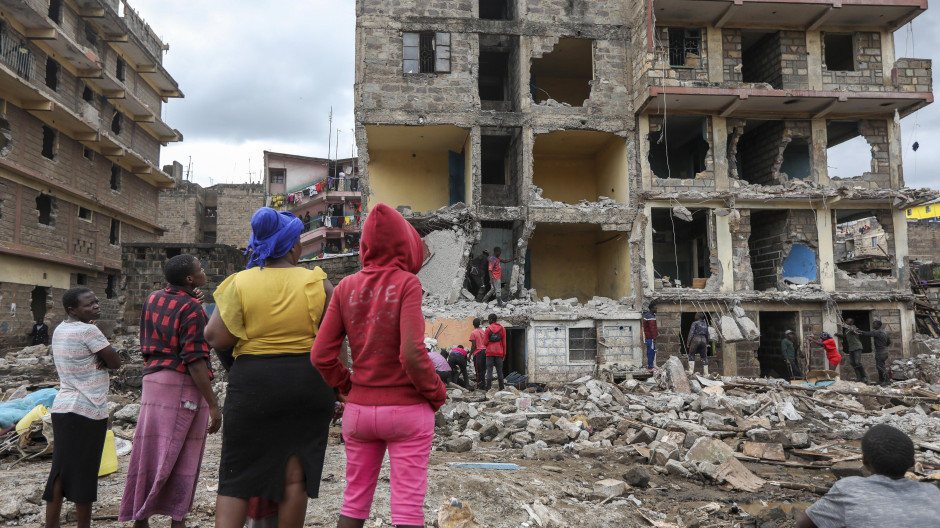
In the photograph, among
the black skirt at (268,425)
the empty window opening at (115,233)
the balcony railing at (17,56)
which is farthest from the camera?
the empty window opening at (115,233)

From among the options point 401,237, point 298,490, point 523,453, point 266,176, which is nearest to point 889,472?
point 401,237

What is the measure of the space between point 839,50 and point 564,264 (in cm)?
1196

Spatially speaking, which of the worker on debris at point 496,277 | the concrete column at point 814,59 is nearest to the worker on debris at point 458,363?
the worker on debris at point 496,277

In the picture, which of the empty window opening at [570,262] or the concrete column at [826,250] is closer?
the concrete column at [826,250]

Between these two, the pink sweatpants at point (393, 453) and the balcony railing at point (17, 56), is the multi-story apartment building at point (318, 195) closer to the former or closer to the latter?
the balcony railing at point (17, 56)

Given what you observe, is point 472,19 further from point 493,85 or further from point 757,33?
point 757,33

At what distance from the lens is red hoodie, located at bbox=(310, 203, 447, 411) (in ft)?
8.06

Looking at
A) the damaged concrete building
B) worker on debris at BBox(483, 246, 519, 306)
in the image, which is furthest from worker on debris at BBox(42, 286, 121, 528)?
worker on debris at BBox(483, 246, 519, 306)

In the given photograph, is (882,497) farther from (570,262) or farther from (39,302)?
(39,302)

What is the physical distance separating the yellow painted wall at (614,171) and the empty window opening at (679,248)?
2.00 m

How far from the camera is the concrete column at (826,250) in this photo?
17578 millimetres

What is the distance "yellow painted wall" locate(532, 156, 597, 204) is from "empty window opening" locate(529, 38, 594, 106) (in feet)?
6.75

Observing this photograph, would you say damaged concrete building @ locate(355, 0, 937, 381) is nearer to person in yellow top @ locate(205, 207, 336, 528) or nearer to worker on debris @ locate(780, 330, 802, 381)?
worker on debris @ locate(780, 330, 802, 381)

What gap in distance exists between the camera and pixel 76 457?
3410 millimetres
